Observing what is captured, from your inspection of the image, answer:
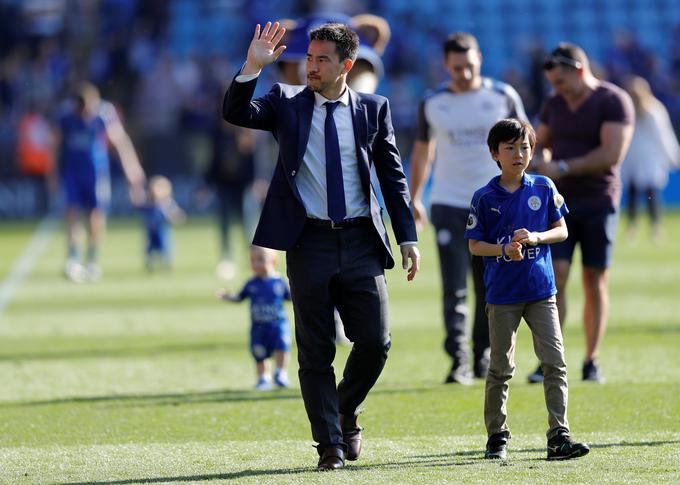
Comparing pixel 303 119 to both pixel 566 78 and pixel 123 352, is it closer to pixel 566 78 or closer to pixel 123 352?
pixel 566 78

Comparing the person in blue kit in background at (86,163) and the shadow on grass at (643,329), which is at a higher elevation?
the person in blue kit in background at (86,163)

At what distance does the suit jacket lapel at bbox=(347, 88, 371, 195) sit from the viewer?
6.67 meters

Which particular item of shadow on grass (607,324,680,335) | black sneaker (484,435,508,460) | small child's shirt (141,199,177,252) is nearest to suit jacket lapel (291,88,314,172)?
black sneaker (484,435,508,460)

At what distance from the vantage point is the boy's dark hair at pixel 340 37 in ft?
21.5

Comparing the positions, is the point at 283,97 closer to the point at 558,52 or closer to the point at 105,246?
the point at 558,52

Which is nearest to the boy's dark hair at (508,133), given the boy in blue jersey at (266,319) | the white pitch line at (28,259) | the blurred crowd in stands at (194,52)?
the boy in blue jersey at (266,319)

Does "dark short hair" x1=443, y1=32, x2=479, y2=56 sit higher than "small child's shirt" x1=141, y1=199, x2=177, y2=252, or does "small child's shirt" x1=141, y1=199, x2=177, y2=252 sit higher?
"dark short hair" x1=443, y1=32, x2=479, y2=56

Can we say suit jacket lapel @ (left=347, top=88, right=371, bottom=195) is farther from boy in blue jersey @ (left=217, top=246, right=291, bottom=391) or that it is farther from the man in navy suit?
boy in blue jersey @ (left=217, top=246, right=291, bottom=391)

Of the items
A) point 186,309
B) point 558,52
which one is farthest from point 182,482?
point 186,309

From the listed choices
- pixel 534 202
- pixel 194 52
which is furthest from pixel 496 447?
pixel 194 52

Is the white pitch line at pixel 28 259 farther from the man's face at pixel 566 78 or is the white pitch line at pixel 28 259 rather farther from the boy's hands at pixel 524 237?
the boy's hands at pixel 524 237

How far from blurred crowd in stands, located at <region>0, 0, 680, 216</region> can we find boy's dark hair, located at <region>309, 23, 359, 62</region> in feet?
80.9

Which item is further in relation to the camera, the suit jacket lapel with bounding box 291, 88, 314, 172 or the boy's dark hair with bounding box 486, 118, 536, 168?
the boy's dark hair with bounding box 486, 118, 536, 168

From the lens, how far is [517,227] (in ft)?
22.2
